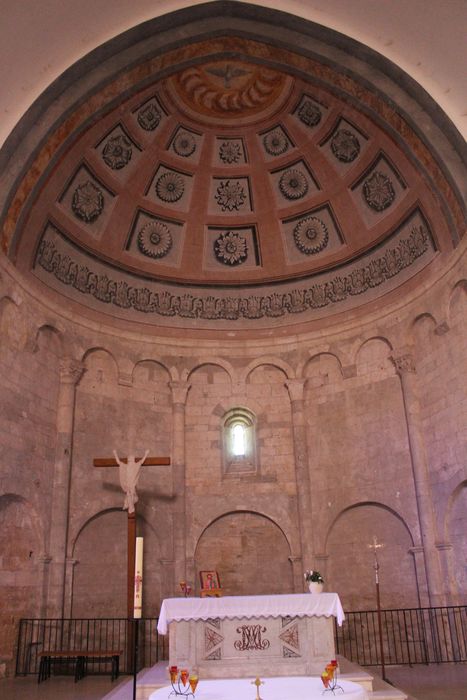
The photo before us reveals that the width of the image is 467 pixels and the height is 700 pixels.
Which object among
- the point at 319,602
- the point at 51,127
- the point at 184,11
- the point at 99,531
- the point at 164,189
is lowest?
the point at 319,602

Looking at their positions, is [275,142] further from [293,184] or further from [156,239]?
[156,239]

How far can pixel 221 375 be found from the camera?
62.4 ft

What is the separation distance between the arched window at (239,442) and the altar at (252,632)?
7329 millimetres

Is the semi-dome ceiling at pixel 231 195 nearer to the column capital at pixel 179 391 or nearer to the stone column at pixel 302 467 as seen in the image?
the column capital at pixel 179 391

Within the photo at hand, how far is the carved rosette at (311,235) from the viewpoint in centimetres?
1900

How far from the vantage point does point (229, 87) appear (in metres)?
17.8

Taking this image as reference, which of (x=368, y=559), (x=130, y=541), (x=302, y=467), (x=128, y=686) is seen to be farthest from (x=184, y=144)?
(x=128, y=686)

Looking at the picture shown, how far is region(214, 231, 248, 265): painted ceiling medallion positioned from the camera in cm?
1961

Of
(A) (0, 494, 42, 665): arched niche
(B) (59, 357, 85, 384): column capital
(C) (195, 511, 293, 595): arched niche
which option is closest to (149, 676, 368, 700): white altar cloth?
(A) (0, 494, 42, 665): arched niche

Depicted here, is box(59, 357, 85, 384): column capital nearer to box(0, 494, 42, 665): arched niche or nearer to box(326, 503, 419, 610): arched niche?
box(0, 494, 42, 665): arched niche

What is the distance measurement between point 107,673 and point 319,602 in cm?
541

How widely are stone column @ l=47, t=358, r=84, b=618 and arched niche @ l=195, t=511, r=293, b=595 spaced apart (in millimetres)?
3787

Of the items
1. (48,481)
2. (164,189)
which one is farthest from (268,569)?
(164,189)

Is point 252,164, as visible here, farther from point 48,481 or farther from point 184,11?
point 48,481
